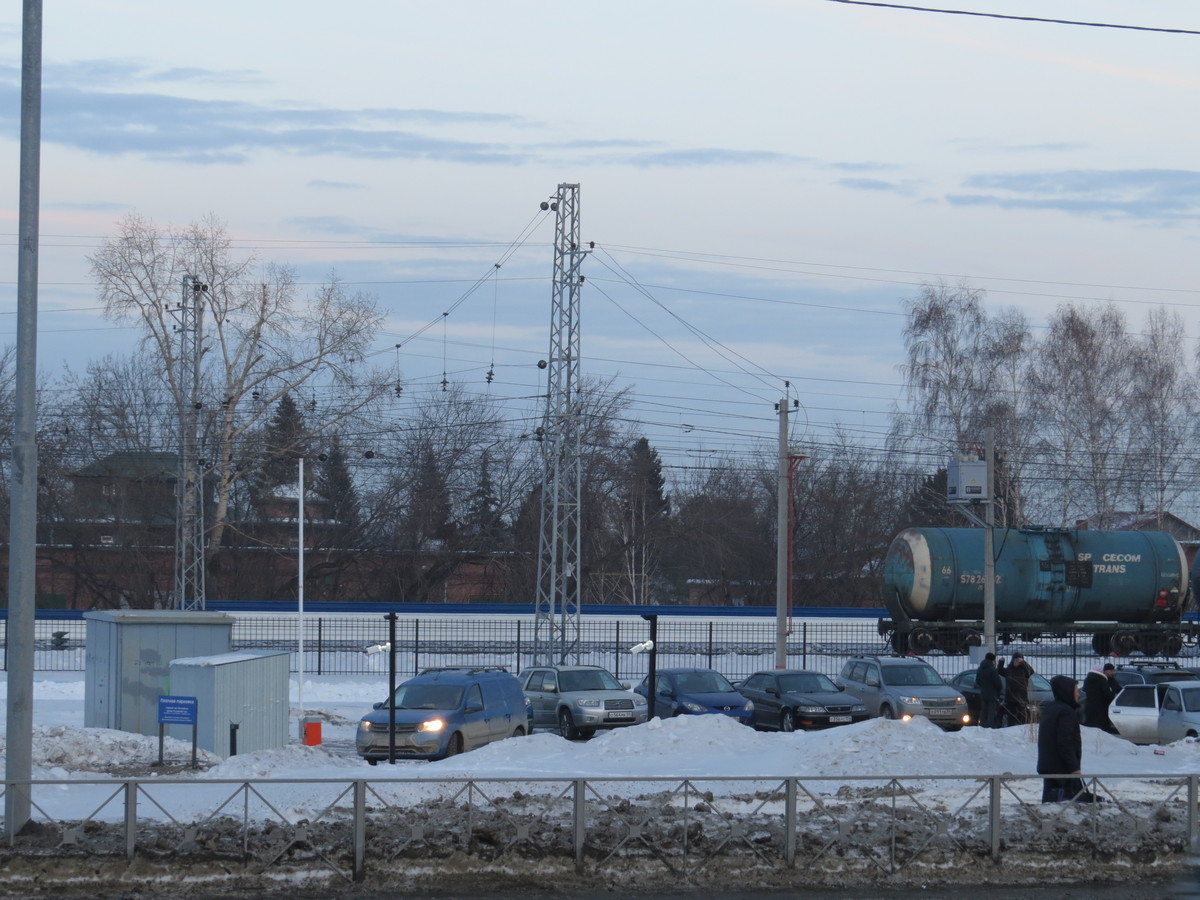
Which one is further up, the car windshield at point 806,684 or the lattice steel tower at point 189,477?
the lattice steel tower at point 189,477

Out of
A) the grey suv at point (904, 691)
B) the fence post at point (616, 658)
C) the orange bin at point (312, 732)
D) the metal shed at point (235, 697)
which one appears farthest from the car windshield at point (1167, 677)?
the metal shed at point (235, 697)

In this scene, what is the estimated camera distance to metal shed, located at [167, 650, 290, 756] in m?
19.5

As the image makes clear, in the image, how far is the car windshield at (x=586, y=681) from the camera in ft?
87.2

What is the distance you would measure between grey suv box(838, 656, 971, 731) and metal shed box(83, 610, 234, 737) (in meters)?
13.4

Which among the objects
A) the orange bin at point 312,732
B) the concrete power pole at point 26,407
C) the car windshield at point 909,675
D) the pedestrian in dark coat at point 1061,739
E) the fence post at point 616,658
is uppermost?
the concrete power pole at point 26,407

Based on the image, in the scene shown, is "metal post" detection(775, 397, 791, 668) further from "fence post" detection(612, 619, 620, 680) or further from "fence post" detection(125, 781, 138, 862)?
"fence post" detection(125, 781, 138, 862)

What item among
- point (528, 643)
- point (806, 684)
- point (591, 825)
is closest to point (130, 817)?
point (591, 825)

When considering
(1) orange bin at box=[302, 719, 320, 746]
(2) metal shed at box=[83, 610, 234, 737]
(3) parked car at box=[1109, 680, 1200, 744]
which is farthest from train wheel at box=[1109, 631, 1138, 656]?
(2) metal shed at box=[83, 610, 234, 737]

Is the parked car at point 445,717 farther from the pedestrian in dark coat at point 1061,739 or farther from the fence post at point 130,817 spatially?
the pedestrian in dark coat at point 1061,739

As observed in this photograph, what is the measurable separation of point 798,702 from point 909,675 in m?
3.04

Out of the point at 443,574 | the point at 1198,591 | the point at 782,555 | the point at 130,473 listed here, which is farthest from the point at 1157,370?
the point at 130,473

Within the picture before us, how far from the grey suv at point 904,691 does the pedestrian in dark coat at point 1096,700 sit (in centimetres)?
456

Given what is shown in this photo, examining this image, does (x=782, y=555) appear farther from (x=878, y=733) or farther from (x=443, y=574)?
(x=443, y=574)

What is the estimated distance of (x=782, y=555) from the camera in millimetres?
34750
